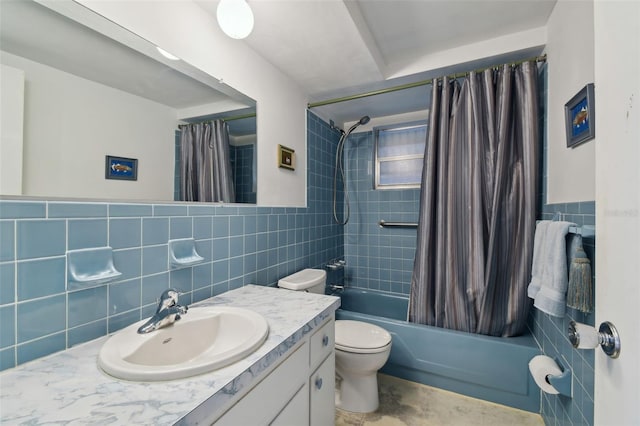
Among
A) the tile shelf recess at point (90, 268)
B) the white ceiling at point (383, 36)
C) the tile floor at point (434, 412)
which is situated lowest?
the tile floor at point (434, 412)

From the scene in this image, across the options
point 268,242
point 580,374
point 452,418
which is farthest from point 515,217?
point 268,242

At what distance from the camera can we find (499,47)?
1661 mm

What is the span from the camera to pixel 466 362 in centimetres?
166

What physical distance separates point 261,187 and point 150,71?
82 cm

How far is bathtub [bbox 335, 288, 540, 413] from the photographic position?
5.07 ft

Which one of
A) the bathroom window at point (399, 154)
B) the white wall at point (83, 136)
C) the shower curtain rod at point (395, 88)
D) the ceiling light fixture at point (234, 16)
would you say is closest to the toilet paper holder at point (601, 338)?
the white wall at point (83, 136)

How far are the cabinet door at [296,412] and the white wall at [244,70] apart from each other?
1.09m

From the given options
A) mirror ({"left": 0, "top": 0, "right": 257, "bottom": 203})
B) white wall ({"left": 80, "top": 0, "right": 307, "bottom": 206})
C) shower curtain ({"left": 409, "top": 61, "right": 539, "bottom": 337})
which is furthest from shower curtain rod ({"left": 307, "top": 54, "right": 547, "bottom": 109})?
mirror ({"left": 0, "top": 0, "right": 257, "bottom": 203})

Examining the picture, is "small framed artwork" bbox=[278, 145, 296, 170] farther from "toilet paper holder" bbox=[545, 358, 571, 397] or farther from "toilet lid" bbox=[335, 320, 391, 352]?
"toilet paper holder" bbox=[545, 358, 571, 397]

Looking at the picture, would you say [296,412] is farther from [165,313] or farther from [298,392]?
[165,313]

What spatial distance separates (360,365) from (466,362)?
741 millimetres

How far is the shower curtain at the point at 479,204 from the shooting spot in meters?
1.63

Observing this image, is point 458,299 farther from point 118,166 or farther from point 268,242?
point 118,166

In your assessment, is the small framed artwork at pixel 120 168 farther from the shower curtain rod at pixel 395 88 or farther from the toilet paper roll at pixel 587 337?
the shower curtain rod at pixel 395 88
